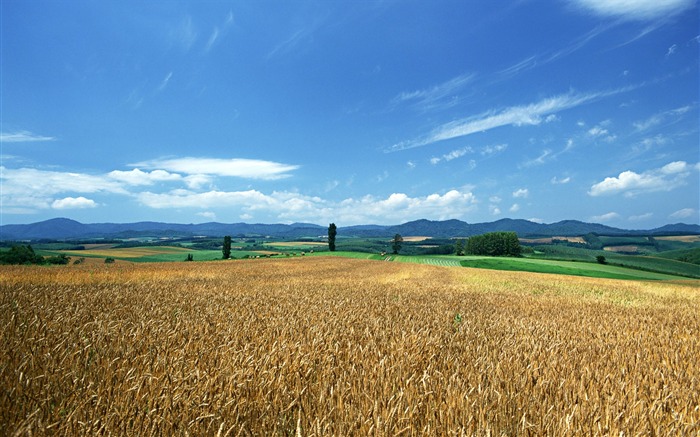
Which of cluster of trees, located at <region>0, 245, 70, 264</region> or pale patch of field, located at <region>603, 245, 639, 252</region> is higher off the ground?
cluster of trees, located at <region>0, 245, 70, 264</region>

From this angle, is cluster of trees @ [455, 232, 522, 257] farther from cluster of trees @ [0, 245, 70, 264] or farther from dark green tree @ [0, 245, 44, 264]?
dark green tree @ [0, 245, 44, 264]

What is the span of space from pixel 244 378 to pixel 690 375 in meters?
5.82

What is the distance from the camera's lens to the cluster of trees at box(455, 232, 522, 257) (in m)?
100

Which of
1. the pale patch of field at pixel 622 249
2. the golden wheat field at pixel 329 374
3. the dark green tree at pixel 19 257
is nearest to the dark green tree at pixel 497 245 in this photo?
the pale patch of field at pixel 622 249

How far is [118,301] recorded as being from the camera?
8273mm

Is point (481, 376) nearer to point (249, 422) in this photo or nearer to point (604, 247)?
point (249, 422)

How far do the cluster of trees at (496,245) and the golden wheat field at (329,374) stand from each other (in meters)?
101

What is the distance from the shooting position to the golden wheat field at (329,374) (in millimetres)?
2678

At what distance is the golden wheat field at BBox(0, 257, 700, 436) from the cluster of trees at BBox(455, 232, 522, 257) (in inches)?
3971

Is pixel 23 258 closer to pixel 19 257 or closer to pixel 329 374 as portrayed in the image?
pixel 19 257

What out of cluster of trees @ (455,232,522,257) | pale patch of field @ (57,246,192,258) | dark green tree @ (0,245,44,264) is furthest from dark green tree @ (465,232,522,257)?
dark green tree @ (0,245,44,264)

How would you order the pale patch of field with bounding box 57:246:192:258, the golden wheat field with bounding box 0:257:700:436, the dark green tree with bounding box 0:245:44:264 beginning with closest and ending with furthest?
1. the golden wheat field with bounding box 0:257:700:436
2. the dark green tree with bounding box 0:245:44:264
3. the pale patch of field with bounding box 57:246:192:258

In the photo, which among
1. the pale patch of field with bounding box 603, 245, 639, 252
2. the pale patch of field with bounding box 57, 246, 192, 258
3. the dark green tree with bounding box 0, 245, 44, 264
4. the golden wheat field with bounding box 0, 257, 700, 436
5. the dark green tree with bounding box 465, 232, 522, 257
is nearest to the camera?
the golden wheat field with bounding box 0, 257, 700, 436

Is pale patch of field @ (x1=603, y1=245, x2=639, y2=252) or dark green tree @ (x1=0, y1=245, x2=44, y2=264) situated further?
pale patch of field @ (x1=603, y1=245, x2=639, y2=252)
